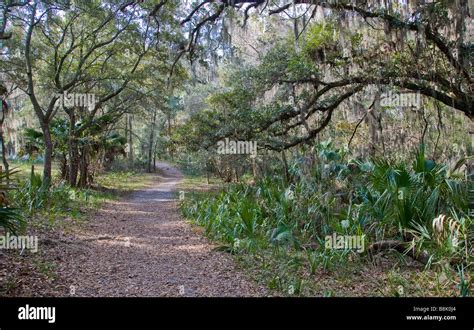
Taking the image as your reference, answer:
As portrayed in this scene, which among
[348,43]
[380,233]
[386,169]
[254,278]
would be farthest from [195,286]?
[348,43]

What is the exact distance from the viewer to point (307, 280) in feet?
19.2

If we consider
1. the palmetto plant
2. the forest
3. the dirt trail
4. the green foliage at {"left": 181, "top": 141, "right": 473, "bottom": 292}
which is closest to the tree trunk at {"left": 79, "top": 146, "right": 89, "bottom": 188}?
the forest

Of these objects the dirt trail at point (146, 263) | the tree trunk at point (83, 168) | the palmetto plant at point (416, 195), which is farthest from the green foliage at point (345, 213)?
the tree trunk at point (83, 168)

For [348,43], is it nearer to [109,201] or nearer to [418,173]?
[418,173]

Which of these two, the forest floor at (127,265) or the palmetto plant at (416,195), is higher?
the palmetto plant at (416,195)

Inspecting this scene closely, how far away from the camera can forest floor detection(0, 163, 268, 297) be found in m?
5.28

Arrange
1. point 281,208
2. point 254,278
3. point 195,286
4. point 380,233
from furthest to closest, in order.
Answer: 1. point 281,208
2. point 380,233
3. point 254,278
4. point 195,286

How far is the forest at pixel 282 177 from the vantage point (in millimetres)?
5711

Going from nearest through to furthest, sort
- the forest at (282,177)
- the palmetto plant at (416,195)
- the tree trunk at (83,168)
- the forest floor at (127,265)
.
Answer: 1. the forest floor at (127,265)
2. the forest at (282,177)
3. the palmetto plant at (416,195)
4. the tree trunk at (83,168)

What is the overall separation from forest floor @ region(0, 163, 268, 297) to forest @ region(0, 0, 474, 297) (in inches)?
1.7

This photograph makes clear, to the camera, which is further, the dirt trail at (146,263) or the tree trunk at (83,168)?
the tree trunk at (83,168)

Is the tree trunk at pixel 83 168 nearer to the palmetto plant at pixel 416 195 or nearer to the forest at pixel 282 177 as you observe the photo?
the forest at pixel 282 177

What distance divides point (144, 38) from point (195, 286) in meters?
10.9

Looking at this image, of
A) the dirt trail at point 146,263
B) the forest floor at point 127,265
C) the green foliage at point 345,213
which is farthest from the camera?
the green foliage at point 345,213
